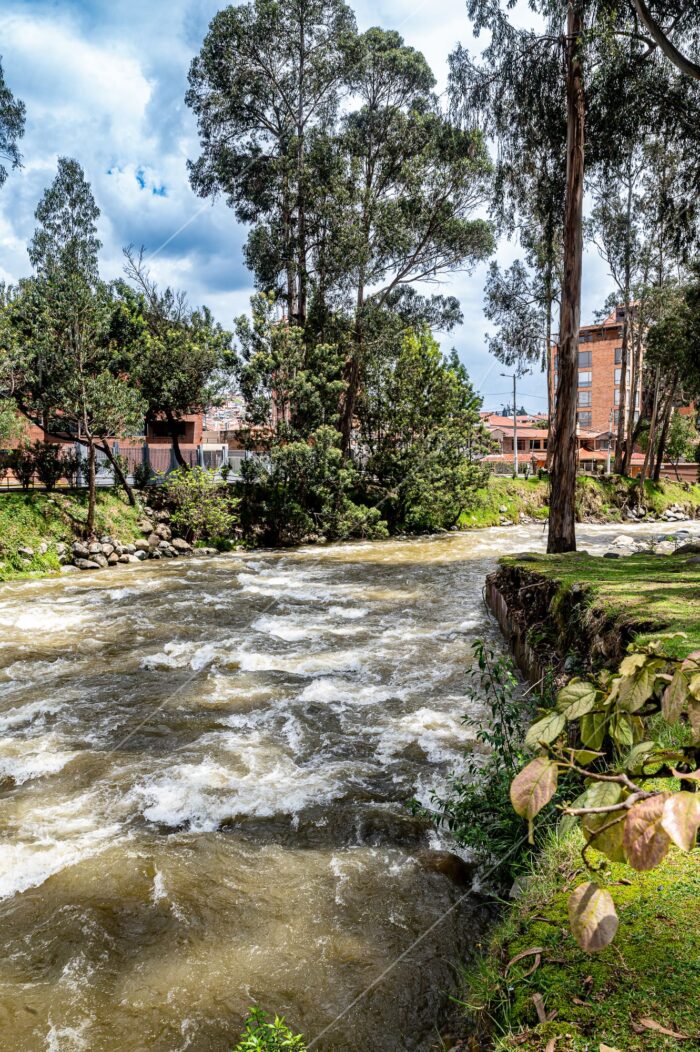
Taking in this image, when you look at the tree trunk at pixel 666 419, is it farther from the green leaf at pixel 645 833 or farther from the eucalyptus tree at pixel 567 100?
the green leaf at pixel 645 833

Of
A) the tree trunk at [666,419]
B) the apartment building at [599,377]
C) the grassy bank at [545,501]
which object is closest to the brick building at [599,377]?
the apartment building at [599,377]

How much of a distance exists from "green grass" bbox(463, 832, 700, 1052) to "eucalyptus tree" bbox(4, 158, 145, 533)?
16539mm

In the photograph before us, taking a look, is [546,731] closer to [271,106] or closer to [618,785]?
[618,785]

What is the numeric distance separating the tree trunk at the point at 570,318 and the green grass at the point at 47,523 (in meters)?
11.6

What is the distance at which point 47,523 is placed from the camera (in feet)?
54.6

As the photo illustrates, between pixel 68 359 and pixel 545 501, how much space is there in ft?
74.3

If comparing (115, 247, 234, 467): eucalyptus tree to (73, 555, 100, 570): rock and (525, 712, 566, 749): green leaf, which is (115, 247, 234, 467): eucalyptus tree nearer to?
(73, 555, 100, 570): rock

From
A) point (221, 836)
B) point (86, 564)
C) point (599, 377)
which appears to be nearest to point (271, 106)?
point (86, 564)

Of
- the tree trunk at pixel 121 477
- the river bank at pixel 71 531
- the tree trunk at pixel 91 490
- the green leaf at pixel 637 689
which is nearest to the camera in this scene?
the green leaf at pixel 637 689

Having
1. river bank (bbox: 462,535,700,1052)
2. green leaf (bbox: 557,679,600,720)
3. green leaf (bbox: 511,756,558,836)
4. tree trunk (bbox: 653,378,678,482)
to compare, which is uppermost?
tree trunk (bbox: 653,378,678,482)

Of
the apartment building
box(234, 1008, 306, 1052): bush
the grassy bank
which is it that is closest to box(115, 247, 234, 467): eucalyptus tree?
the grassy bank

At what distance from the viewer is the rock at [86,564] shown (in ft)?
52.4

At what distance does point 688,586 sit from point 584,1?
8.20 meters

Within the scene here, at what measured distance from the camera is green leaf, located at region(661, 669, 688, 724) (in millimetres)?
1307
